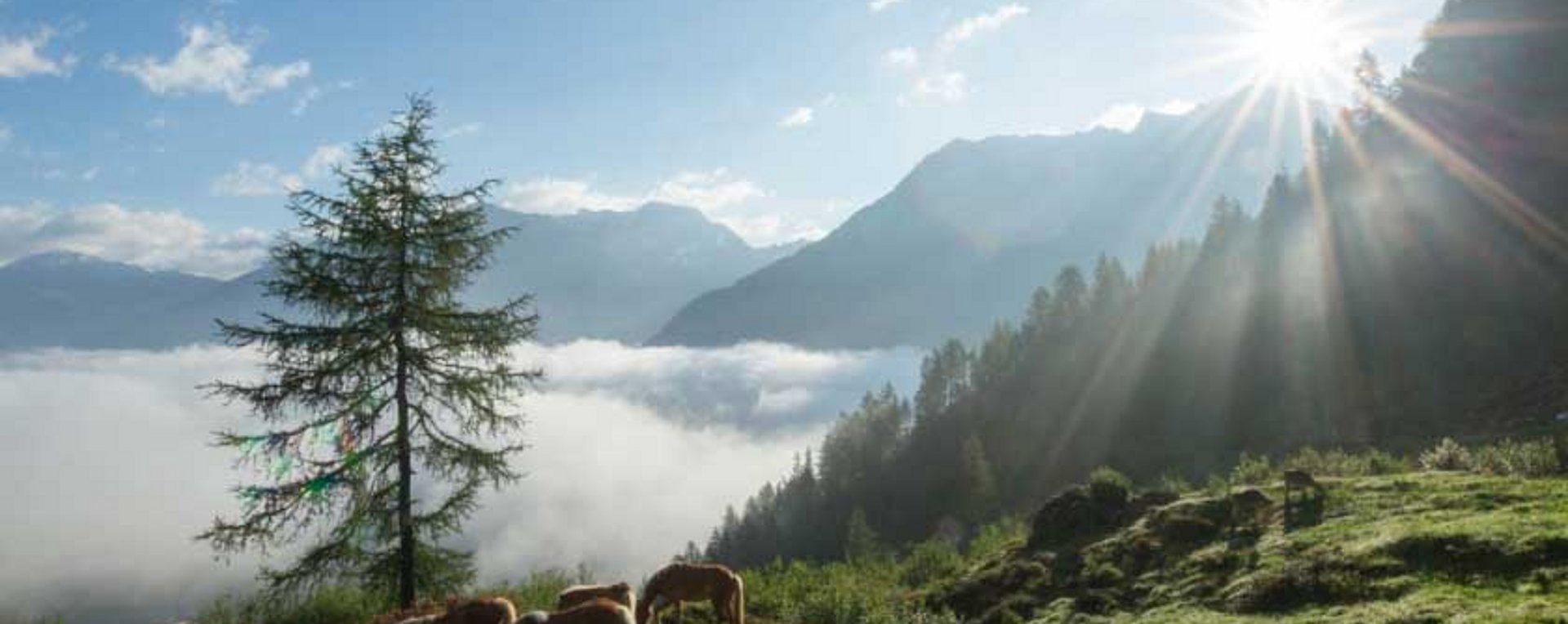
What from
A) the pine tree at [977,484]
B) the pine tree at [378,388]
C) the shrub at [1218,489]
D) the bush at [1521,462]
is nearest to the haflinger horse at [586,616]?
the pine tree at [378,388]

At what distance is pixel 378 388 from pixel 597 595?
29.2ft

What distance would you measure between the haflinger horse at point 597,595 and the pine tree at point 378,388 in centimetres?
658

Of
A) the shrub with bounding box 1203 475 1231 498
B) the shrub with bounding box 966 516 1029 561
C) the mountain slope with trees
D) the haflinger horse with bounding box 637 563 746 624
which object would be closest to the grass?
the shrub with bounding box 1203 475 1231 498

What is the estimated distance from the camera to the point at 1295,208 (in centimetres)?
10150

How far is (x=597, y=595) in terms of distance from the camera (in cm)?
1262

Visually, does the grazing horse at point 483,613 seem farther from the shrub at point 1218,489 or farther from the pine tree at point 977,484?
the pine tree at point 977,484

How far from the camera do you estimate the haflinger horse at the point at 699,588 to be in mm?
13320

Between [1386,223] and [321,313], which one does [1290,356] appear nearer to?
[1386,223]

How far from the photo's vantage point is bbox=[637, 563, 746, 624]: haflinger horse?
13320 mm

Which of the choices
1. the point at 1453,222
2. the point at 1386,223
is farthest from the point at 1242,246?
the point at 1453,222

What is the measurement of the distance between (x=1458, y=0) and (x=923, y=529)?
98.3 m

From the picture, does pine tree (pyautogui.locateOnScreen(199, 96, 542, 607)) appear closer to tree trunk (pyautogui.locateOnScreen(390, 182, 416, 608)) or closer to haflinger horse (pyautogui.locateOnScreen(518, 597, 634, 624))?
tree trunk (pyautogui.locateOnScreen(390, 182, 416, 608))

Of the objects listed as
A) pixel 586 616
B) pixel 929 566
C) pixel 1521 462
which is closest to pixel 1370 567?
pixel 1521 462

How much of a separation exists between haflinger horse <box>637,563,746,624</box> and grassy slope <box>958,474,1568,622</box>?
25.5ft
